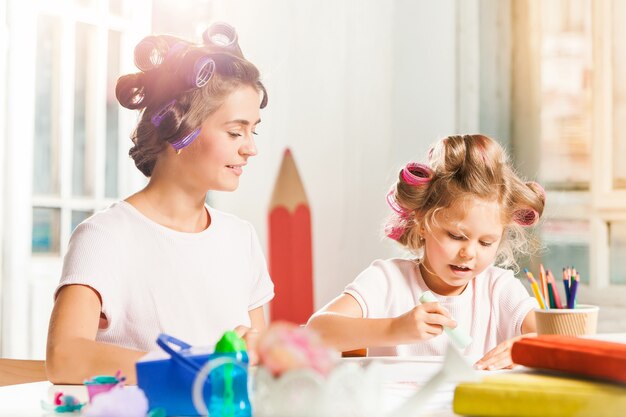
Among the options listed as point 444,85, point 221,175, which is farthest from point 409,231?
point 444,85

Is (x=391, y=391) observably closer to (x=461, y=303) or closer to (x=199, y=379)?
(x=199, y=379)

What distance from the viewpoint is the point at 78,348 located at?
106 centimetres

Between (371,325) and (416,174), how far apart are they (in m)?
0.34

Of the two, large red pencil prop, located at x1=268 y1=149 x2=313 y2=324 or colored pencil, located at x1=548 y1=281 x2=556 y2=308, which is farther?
large red pencil prop, located at x1=268 y1=149 x2=313 y2=324

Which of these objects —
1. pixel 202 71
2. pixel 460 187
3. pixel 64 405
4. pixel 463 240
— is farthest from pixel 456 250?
pixel 64 405

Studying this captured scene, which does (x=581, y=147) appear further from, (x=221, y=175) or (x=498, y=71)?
(x=221, y=175)

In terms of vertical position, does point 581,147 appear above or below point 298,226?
above

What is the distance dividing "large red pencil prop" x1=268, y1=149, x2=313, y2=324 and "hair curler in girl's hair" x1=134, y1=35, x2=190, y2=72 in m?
1.96

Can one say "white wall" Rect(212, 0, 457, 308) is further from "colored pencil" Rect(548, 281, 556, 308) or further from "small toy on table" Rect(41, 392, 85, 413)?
"small toy on table" Rect(41, 392, 85, 413)

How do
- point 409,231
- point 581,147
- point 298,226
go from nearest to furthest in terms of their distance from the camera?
point 409,231 < point 581,147 < point 298,226

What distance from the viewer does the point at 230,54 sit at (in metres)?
1.37

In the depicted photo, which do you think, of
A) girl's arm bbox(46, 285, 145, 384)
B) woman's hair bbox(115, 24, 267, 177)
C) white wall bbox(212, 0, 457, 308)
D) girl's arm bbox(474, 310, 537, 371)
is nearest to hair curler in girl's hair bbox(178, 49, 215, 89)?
woman's hair bbox(115, 24, 267, 177)

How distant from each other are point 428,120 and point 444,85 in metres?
0.15

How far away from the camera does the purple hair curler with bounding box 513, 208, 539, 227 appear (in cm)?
150
